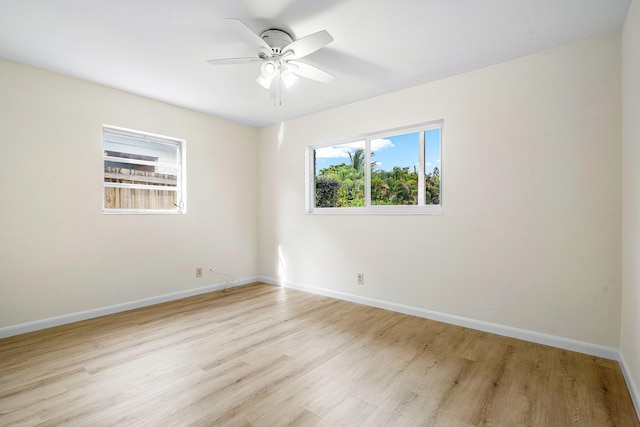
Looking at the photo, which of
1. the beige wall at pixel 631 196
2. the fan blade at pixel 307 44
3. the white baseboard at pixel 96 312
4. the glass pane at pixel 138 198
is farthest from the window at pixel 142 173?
the beige wall at pixel 631 196

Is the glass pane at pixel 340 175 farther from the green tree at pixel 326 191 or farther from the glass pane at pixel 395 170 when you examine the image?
the glass pane at pixel 395 170

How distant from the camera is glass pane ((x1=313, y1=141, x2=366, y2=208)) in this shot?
3.75 metres

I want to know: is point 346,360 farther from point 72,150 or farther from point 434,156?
point 72,150

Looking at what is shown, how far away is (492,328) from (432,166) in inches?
65.7

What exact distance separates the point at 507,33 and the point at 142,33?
276cm

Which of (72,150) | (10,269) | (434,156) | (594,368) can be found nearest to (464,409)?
(594,368)

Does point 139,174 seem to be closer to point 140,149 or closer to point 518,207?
point 140,149

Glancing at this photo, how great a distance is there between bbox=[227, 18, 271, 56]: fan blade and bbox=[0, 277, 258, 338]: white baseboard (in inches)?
122

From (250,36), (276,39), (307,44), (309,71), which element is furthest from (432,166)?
(250,36)

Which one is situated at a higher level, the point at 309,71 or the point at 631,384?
the point at 309,71

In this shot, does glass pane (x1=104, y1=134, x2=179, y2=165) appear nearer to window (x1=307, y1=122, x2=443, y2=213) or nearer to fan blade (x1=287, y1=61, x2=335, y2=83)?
window (x1=307, y1=122, x2=443, y2=213)

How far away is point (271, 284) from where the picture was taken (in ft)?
15.1

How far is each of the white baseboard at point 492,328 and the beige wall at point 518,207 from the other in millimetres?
44

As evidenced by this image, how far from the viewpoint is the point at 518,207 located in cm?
257
